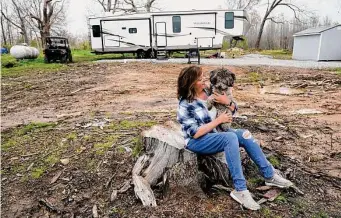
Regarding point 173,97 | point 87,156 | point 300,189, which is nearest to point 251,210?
point 300,189

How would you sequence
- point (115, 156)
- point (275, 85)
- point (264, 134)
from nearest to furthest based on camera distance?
point (115, 156) < point (264, 134) < point (275, 85)

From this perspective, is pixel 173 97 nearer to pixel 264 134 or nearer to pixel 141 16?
pixel 264 134

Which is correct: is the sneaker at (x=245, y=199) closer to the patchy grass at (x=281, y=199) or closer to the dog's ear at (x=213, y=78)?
the patchy grass at (x=281, y=199)

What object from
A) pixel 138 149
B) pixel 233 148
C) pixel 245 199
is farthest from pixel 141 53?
pixel 245 199

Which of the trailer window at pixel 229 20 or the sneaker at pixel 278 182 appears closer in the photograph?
the sneaker at pixel 278 182

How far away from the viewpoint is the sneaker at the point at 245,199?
2.59 meters

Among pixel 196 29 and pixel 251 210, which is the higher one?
pixel 196 29

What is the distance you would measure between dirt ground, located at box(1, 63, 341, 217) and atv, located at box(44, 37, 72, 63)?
1050cm

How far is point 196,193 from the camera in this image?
2.78 meters

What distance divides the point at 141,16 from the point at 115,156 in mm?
17379

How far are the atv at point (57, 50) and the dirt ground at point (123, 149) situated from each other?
10504 mm

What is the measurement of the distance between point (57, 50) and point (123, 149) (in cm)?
1670

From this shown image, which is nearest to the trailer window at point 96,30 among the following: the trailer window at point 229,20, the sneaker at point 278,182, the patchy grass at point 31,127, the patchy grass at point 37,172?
the trailer window at point 229,20

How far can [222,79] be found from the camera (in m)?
2.82
